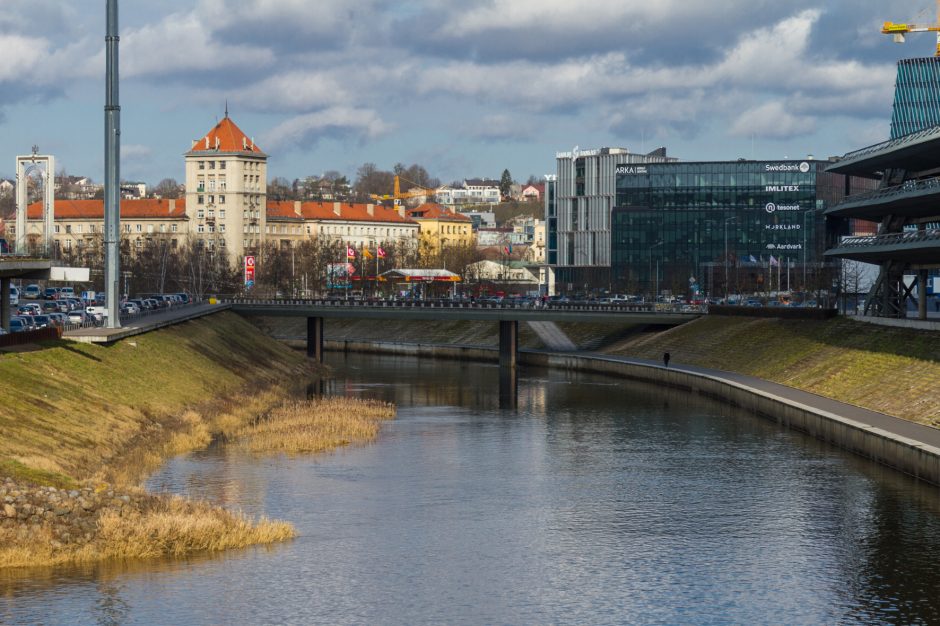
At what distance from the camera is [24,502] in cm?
4566

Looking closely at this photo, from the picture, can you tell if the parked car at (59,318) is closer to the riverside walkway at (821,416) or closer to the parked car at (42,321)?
the parked car at (42,321)

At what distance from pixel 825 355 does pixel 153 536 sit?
6522cm

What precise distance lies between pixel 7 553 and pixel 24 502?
2.71 metres

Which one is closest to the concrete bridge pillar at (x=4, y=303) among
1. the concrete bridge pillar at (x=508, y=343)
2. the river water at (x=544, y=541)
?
the river water at (x=544, y=541)

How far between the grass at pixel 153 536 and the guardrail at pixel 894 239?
5825cm

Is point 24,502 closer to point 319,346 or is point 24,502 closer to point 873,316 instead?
point 873,316

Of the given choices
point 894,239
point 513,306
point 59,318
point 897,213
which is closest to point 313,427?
point 59,318

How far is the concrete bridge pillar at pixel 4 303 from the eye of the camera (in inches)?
3696

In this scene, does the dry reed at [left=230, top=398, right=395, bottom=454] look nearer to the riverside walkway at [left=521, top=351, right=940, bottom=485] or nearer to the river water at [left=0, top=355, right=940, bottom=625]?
the river water at [left=0, top=355, right=940, bottom=625]

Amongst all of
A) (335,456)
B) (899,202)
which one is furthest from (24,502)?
(899,202)

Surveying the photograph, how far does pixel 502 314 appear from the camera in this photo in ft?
455

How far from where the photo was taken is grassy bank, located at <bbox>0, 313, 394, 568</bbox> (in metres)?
45.6

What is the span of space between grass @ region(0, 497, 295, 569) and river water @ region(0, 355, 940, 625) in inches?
39.6

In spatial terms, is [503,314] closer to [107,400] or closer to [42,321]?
[42,321]
